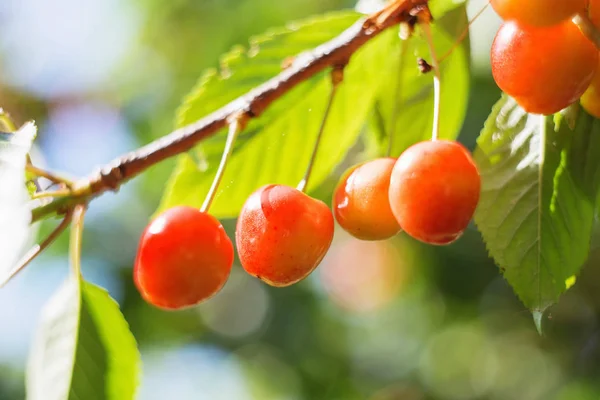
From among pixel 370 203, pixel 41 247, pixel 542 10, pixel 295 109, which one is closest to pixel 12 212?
pixel 41 247

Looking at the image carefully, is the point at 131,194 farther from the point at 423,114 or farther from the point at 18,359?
the point at 423,114

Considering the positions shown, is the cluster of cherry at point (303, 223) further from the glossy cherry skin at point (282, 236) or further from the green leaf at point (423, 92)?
the green leaf at point (423, 92)

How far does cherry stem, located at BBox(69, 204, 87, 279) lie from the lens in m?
1.18

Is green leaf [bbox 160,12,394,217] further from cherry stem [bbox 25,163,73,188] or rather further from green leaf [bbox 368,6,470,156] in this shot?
cherry stem [bbox 25,163,73,188]

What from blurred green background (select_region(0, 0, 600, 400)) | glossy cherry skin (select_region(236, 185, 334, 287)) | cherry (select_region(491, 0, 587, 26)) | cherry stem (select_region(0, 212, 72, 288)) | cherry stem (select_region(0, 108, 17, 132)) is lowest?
blurred green background (select_region(0, 0, 600, 400))

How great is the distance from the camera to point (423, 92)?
1.47m

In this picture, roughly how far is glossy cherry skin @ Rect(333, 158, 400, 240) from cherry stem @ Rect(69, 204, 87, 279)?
0.45m

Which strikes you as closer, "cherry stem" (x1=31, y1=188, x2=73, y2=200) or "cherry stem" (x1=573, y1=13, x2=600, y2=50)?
"cherry stem" (x1=573, y1=13, x2=600, y2=50)

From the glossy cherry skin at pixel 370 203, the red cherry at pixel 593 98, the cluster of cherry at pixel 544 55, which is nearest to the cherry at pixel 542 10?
the cluster of cherry at pixel 544 55

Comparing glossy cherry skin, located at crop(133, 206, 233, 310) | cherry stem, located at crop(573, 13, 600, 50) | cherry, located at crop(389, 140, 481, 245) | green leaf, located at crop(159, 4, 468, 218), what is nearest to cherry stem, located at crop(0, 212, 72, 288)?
glossy cherry skin, located at crop(133, 206, 233, 310)

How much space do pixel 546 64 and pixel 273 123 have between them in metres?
0.77

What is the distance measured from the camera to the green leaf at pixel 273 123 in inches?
58.1

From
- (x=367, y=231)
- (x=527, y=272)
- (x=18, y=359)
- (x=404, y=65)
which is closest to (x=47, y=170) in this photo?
(x=367, y=231)

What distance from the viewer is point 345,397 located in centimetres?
521
